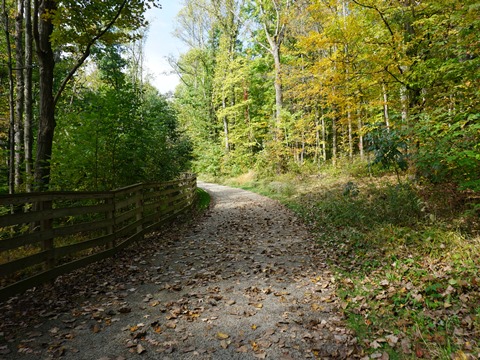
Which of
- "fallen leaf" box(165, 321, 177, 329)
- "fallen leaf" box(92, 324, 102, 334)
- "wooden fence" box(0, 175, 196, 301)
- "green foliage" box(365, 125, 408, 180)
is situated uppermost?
"green foliage" box(365, 125, 408, 180)

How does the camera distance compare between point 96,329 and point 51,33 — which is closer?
point 96,329

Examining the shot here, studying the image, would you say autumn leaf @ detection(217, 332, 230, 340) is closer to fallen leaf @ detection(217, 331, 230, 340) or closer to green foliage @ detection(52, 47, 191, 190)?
fallen leaf @ detection(217, 331, 230, 340)

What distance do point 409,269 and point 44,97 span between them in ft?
27.3

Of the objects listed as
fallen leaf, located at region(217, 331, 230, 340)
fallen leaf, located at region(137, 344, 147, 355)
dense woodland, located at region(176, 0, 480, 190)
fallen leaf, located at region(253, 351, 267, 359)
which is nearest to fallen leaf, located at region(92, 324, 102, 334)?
fallen leaf, located at region(137, 344, 147, 355)

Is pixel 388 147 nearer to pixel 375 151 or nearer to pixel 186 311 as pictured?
pixel 375 151

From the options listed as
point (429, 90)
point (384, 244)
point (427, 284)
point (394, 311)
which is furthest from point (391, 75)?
point (394, 311)

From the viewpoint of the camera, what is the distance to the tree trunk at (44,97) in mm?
6656

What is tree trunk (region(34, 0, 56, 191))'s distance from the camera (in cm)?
666

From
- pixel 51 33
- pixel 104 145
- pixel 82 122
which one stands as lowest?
pixel 104 145

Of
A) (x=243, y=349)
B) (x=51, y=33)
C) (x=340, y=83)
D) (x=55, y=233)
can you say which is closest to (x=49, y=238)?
(x=55, y=233)

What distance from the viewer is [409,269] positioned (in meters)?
4.49

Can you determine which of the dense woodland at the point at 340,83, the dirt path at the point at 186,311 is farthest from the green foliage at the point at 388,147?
the dirt path at the point at 186,311

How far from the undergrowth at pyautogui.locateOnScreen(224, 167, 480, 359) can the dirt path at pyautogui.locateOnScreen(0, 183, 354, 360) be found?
417mm

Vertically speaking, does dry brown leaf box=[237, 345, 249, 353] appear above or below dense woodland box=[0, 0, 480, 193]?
below
